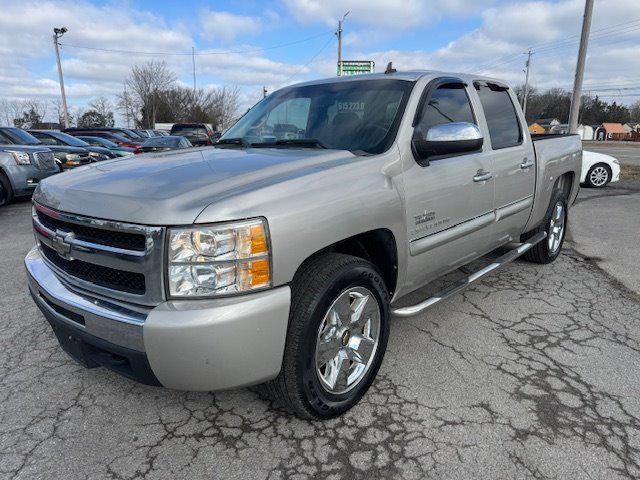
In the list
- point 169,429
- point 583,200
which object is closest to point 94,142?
point 583,200

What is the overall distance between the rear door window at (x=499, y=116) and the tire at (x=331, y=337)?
76.5 inches

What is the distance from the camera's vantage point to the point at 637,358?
123 inches

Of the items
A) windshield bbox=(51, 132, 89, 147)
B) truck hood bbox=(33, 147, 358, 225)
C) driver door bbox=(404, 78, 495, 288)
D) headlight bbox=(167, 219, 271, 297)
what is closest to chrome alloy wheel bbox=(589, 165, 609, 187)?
driver door bbox=(404, 78, 495, 288)

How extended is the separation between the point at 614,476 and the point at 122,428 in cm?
238

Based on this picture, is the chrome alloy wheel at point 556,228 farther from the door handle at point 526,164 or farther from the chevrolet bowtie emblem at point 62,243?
the chevrolet bowtie emblem at point 62,243

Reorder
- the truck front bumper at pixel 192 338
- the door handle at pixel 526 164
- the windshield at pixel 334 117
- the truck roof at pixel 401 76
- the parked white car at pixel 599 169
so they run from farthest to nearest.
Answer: the parked white car at pixel 599 169 → the door handle at pixel 526 164 → the truck roof at pixel 401 76 → the windshield at pixel 334 117 → the truck front bumper at pixel 192 338

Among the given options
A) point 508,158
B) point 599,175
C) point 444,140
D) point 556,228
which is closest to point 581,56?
point 599,175

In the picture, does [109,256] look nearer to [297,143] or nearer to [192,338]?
[192,338]

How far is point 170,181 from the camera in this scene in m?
2.23

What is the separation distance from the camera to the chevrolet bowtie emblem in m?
2.28

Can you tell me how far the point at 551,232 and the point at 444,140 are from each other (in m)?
3.02

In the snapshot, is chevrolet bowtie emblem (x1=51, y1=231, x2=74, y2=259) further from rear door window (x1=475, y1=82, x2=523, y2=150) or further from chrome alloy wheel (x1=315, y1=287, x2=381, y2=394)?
rear door window (x1=475, y1=82, x2=523, y2=150)

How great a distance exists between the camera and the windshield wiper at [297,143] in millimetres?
3003

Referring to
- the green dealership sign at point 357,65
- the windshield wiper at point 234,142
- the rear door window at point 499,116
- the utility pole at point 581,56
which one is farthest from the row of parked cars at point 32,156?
the green dealership sign at point 357,65
